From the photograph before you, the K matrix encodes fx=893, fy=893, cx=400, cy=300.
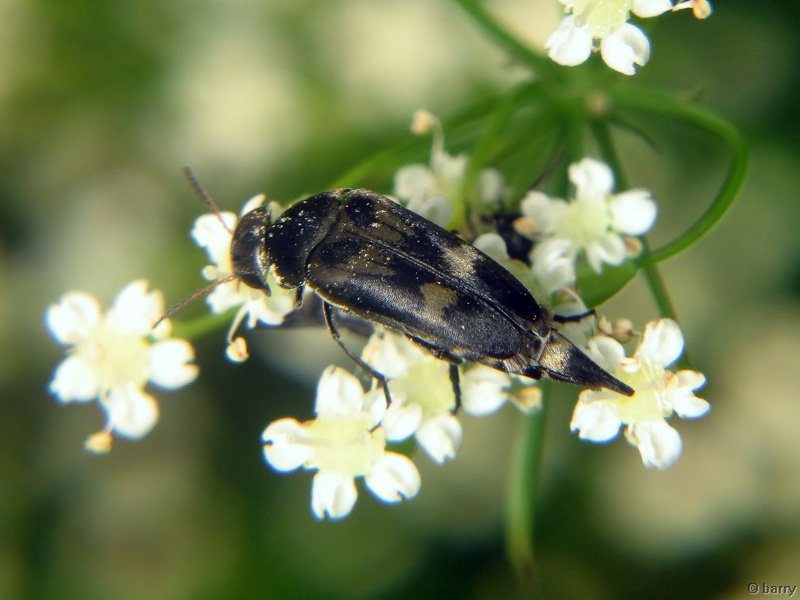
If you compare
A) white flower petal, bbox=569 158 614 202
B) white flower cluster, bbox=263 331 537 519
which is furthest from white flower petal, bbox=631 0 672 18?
white flower cluster, bbox=263 331 537 519

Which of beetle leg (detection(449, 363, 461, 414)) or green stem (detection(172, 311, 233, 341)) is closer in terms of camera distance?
beetle leg (detection(449, 363, 461, 414))

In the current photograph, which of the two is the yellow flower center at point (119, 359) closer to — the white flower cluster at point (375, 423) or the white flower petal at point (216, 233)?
the white flower petal at point (216, 233)

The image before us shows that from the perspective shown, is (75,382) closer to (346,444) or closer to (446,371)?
(346,444)

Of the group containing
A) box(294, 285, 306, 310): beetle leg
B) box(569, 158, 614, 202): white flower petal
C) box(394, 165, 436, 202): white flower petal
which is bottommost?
box(294, 285, 306, 310): beetle leg

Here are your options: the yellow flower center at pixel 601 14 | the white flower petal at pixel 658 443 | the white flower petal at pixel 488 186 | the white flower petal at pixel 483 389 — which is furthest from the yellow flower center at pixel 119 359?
the yellow flower center at pixel 601 14

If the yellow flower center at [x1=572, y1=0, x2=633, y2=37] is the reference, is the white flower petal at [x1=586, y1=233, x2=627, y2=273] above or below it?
below

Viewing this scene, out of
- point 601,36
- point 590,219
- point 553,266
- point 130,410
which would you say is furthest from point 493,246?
point 130,410

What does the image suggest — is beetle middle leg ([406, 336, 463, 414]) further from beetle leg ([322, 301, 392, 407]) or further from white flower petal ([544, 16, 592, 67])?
→ white flower petal ([544, 16, 592, 67])
